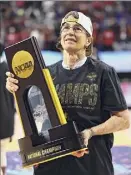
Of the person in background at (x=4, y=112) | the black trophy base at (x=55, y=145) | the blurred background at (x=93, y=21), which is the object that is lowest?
the black trophy base at (x=55, y=145)

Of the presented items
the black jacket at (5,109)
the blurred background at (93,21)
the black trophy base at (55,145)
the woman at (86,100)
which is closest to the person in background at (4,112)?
the black jacket at (5,109)

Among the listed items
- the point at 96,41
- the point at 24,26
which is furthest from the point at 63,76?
the point at 24,26

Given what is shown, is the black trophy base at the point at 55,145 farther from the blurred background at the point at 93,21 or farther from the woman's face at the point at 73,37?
the blurred background at the point at 93,21

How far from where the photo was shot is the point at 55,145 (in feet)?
6.36

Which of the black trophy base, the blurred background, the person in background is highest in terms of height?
the blurred background

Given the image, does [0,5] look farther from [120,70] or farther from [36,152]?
[36,152]

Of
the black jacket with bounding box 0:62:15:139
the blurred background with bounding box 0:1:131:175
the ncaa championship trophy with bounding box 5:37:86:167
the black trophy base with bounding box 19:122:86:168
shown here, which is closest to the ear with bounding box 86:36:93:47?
the ncaa championship trophy with bounding box 5:37:86:167

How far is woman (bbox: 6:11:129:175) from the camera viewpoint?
205 centimetres

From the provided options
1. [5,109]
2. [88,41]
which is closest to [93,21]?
[5,109]

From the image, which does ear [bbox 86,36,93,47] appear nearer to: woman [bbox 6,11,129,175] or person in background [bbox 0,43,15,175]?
woman [bbox 6,11,129,175]

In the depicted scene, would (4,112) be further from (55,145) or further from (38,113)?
(55,145)

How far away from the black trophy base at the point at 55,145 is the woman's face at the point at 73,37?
364mm

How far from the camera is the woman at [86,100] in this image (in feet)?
6.73

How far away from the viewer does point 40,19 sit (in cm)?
1143
